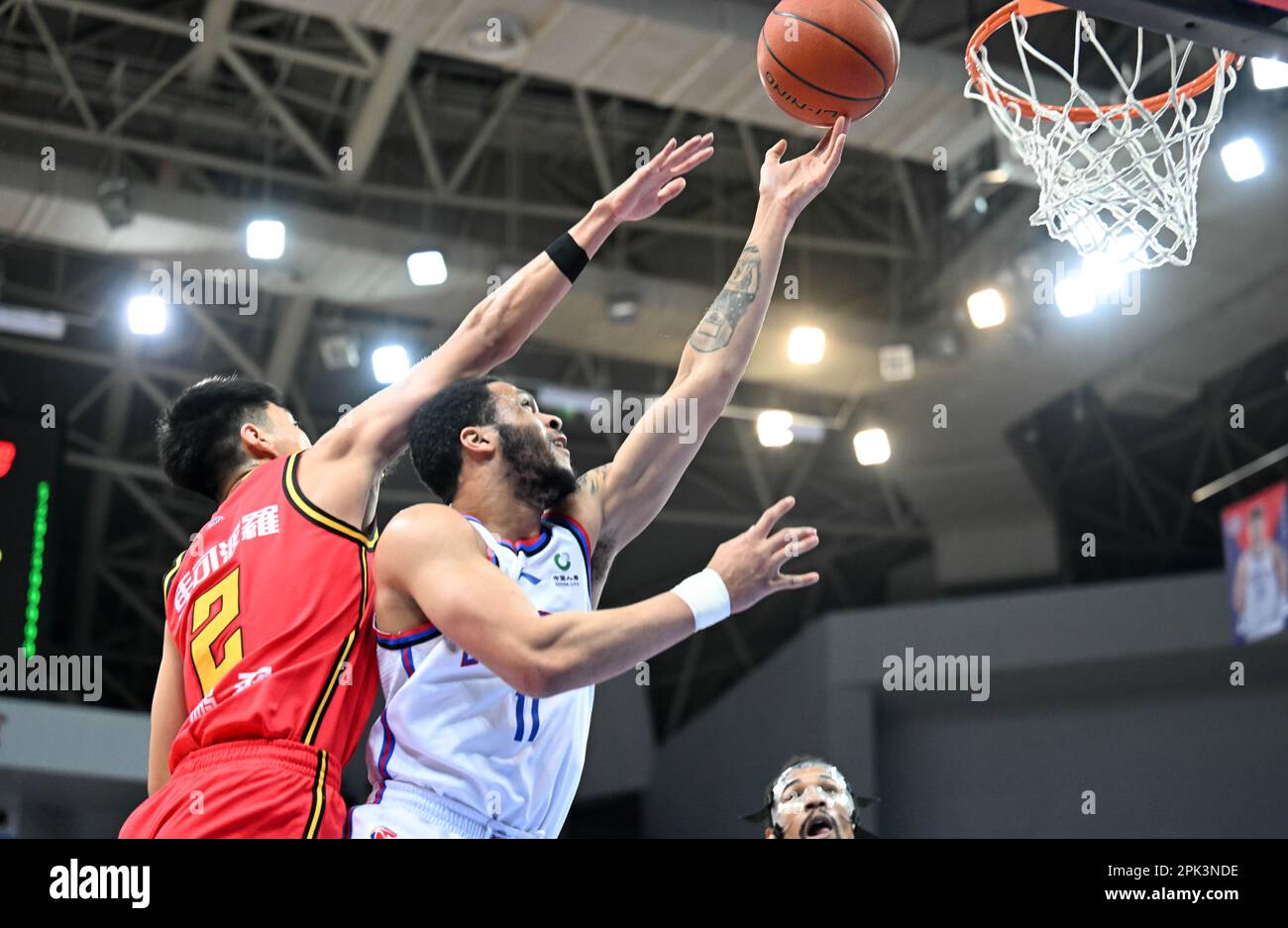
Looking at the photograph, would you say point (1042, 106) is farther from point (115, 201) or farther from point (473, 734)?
point (115, 201)

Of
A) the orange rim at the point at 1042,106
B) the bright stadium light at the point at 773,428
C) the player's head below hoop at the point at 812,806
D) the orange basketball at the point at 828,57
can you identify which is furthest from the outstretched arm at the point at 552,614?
the bright stadium light at the point at 773,428

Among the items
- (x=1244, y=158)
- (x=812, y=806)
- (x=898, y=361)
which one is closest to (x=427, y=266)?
(x=898, y=361)

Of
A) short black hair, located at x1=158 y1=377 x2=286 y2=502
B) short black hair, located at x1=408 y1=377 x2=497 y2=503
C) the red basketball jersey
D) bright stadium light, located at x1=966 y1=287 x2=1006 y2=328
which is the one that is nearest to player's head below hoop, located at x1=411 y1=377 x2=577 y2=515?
short black hair, located at x1=408 y1=377 x2=497 y2=503

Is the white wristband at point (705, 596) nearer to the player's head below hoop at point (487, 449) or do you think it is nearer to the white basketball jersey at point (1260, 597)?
the player's head below hoop at point (487, 449)

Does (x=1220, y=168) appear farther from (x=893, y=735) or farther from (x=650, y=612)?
(x=650, y=612)

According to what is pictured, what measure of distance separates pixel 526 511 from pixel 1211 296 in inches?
314

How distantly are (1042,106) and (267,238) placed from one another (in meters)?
5.38

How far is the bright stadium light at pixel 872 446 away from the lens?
11.5 metres

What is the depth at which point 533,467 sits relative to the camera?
10.3 feet

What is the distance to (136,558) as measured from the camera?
1570cm
